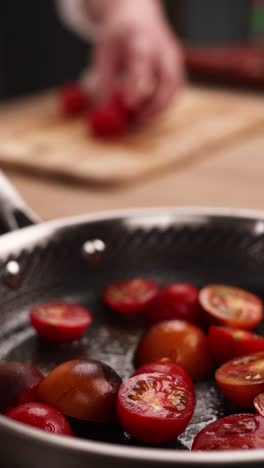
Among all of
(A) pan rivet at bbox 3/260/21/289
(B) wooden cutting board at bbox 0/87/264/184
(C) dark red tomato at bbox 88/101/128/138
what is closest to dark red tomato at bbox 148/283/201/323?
(A) pan rivet at bbox 3/260/21/289

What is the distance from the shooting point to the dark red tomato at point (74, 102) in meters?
1.90

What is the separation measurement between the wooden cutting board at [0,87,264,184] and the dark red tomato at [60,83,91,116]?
0.03 m

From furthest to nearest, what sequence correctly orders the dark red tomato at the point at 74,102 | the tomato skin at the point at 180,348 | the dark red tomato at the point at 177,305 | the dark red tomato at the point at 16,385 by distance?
the dark red tomato at the point at 74,102 < the dark red tomato at the point at 177,305 < the tomato skin at the point at 180,348 < the dark red tomato at the point at 16,385

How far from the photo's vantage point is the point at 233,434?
582 mm

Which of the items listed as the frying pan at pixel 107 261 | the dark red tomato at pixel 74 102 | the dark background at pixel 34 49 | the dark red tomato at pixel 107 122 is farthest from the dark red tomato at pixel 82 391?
the dark background at pixel 34 49

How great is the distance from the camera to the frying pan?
2.75 feet

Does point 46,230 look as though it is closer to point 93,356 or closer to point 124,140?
point 93,356

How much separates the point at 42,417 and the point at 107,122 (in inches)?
45.7

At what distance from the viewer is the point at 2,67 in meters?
2.96

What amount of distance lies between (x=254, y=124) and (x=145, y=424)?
4.37 feet

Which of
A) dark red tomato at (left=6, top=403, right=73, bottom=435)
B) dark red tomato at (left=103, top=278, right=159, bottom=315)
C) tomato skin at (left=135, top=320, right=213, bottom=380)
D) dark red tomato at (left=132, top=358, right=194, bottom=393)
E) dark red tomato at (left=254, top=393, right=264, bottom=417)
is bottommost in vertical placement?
dark red tomato at (left=103, top=278, right=159, bottom=315)

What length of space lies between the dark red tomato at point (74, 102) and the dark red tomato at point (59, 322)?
1104 mm

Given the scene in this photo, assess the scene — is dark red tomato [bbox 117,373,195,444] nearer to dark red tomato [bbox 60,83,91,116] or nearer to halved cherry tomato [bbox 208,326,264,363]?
halved cherry tomato [bbox 208,326,264,363]

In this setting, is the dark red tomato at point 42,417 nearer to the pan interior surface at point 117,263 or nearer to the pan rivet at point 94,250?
the pan interior surface at point 117,263
